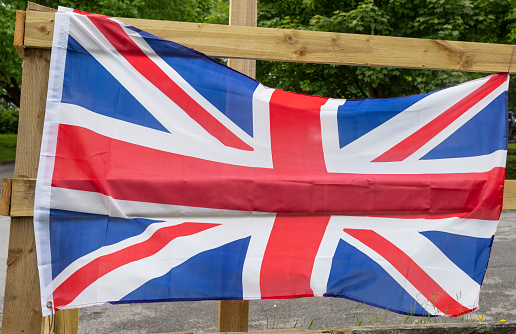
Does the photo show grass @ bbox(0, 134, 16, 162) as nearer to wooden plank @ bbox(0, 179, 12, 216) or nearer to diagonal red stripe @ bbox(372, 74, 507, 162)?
wooden plank @ bbox(0, 179, 12, 216)

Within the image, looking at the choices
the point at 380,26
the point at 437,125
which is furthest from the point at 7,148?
the point at 437,125

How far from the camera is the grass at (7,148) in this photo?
2179 cm

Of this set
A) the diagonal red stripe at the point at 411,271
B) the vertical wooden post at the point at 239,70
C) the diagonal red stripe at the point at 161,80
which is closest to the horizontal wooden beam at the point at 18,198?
the diagonal red stripe at the point at 161,80

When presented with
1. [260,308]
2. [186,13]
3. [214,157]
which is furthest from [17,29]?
[186,13]

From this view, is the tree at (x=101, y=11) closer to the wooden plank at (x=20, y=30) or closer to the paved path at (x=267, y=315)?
the paved path at (x=267, y=315)

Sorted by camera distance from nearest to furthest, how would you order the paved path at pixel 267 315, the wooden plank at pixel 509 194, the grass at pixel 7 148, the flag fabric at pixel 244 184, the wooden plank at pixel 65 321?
the flag fabric at pixel 244 184 < the wooden plank at pixel 65 321 < the wooden plank at pixel 509 194 < the paved path at pixel 267 315 < the grass at pixel 7 148

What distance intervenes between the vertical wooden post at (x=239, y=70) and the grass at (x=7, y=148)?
806 inches

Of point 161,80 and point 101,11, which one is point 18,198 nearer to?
point 161,80

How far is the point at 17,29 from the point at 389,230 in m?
2.17

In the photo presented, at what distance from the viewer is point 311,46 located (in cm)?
290

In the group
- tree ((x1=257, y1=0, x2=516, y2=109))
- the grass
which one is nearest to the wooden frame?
tree ((x1=257, y1=0, x2=516, y2=109))

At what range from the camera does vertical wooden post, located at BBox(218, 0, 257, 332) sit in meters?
2.99

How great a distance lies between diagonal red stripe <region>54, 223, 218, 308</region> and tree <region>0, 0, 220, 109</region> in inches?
591

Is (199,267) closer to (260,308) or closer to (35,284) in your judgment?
(35,284)
